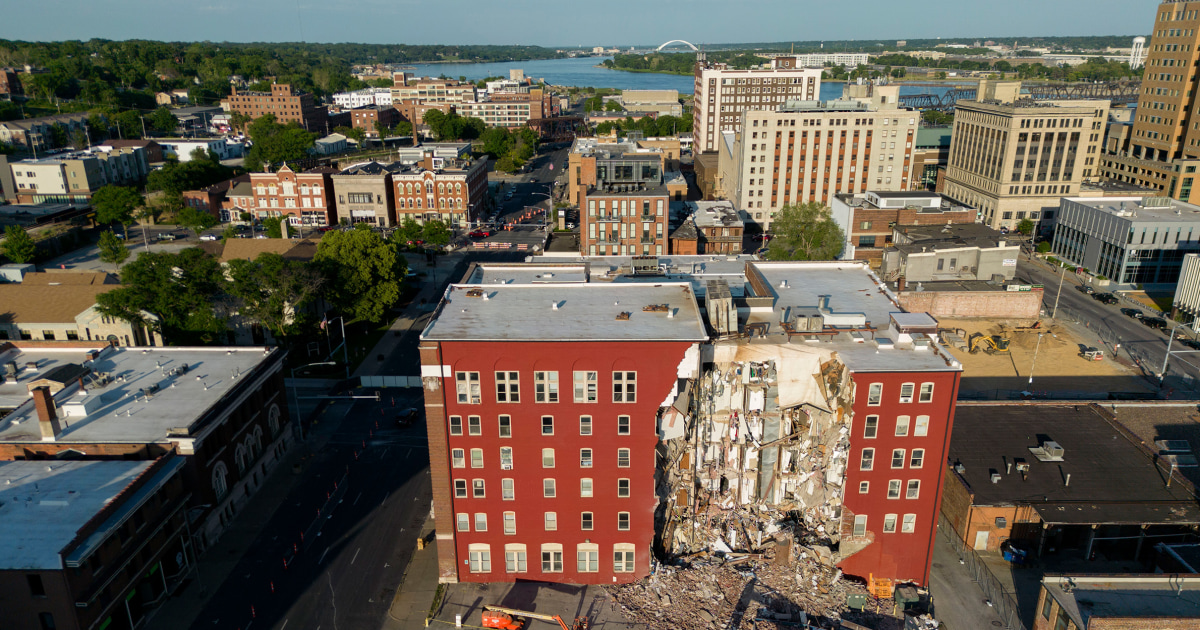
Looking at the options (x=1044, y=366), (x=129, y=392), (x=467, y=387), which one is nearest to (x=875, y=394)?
(x=467, y=387)

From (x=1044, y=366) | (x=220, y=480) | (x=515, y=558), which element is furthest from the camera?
(x=1044, y=366)

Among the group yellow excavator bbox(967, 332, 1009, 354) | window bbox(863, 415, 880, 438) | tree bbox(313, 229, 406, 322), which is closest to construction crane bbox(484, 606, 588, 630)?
window bbox(863, 415, 880, 438)

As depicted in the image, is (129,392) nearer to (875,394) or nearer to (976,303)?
(875,394)

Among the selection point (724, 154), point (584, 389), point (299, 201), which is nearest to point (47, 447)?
point (584, 389)

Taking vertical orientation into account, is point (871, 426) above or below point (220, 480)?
above

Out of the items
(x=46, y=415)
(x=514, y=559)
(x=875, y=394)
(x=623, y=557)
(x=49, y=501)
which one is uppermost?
(x=875, y=394)

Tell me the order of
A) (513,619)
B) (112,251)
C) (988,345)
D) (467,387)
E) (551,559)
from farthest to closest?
1. (112,251)
2. (988,345)
3. (551,559)
4. (513,619)
5. (467,387)
